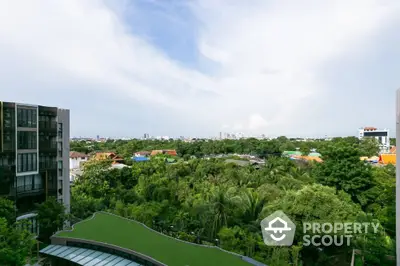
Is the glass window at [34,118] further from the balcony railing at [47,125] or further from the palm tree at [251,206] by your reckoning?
the palm tree at [251,206]

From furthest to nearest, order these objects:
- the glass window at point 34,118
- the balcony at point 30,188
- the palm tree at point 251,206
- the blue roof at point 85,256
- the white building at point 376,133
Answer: the white building at point 376,133, the glass window at point 34,118, the palm tree at point 251,206, the balcony at point 30,188, the blue roof at point 85,256


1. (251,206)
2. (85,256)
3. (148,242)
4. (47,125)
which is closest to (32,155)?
(47,125)

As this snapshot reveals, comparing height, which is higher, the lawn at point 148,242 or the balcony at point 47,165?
→ the balcony at point 47,165

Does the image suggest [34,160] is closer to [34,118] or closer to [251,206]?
[34,118]

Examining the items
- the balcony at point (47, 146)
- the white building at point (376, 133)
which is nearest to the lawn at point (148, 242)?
the balcony at point (47, 146)

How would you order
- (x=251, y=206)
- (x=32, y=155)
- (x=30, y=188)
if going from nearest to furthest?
(x=30, y=188) < (x=32, y=155) < (x=251, y=206)
